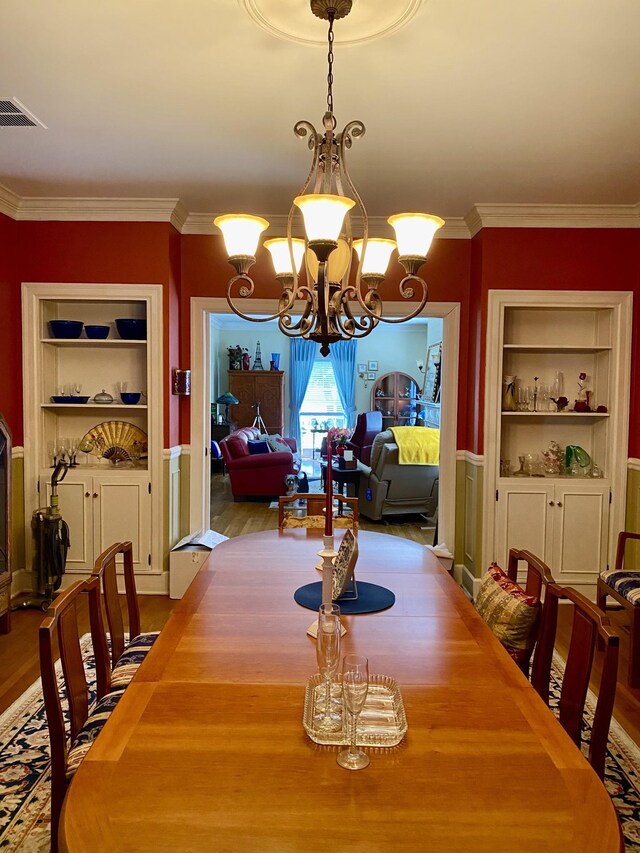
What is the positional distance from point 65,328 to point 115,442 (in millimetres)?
877

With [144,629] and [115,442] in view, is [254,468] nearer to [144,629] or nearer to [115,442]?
[115,442]

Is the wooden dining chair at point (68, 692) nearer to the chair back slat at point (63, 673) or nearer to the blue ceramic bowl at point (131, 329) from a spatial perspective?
the chair back slat at point (63, 673)

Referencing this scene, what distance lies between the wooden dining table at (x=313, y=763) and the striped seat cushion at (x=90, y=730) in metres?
0.28

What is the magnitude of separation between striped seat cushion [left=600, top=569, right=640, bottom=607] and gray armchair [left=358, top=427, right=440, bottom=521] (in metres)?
3.05

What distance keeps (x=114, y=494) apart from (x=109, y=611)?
2229 millimetres

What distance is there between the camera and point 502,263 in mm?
4172

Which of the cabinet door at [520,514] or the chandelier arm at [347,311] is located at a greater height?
the chandelier arm at [347,311]

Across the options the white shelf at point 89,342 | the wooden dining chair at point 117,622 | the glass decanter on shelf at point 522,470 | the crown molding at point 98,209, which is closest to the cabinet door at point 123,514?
the white shelf at point 89,342

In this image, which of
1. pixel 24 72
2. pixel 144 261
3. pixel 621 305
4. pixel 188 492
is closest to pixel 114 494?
pixel 188 492

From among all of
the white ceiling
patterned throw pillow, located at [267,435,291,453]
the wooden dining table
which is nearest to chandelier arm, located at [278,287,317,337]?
the white ceiling

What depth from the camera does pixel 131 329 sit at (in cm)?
430

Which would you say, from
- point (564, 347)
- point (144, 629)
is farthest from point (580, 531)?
point (144, 629)

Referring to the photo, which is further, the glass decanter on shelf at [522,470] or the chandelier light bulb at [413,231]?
the glass decanter on shelf at [522,470]

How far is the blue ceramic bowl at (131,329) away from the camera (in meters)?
4.29
